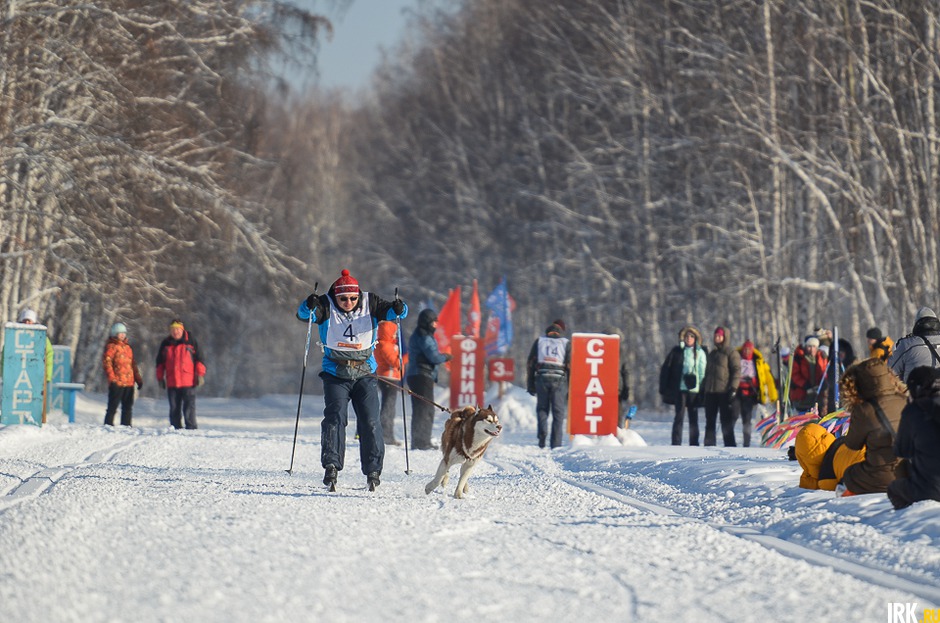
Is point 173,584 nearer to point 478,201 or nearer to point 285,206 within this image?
point 285,206

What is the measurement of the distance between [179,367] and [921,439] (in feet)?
43.0

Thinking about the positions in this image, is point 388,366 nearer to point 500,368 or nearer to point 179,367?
point 179,367

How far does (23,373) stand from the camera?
17531mm

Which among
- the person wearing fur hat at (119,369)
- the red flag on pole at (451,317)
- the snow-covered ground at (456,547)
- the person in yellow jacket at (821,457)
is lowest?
the snow-covered ground at (456,547)

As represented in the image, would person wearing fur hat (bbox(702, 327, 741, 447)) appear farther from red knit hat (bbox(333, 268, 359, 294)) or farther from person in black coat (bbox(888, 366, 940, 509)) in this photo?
person in black coat (bbox(888, 366, 940, 509))

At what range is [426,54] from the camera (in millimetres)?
47312

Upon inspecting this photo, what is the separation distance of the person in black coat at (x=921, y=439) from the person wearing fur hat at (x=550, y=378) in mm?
8548

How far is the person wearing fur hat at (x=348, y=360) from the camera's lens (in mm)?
10016

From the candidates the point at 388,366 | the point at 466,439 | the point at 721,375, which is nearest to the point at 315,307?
the point at 466,439

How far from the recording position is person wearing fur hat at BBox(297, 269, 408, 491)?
10.0m

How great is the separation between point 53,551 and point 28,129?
14.6 metres

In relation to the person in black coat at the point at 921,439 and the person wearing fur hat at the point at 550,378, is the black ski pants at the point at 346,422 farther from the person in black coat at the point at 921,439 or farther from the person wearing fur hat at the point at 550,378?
the person wearing fur hat at the point at 550,378

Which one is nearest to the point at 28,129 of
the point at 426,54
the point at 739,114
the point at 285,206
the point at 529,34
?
the point at 739,114

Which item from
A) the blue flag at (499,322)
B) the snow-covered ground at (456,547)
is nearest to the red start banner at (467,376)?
the blue flag at (499,322)
